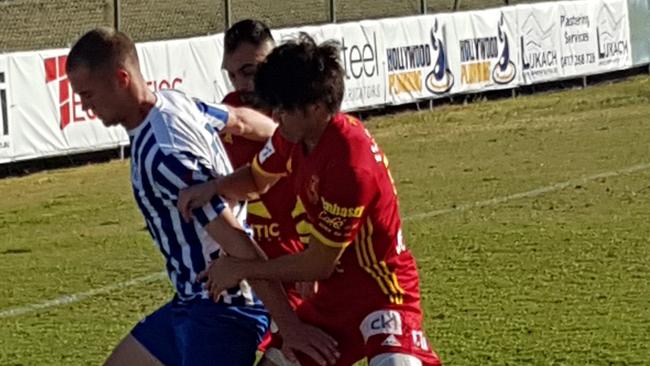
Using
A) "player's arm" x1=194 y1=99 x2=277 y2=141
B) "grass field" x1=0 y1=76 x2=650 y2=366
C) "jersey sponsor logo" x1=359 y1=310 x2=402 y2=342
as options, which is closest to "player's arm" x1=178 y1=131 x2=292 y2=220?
"player's arm" x1=194 y1=99 x2=277 y2=141

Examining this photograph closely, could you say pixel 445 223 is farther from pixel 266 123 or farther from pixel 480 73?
pixel 480 73

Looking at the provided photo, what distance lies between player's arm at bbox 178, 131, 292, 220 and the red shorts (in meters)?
0.49

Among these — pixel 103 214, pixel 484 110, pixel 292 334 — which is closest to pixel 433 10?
pixel 484 110

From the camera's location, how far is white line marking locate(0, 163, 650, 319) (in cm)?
1084

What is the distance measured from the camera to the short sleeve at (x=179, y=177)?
513cm

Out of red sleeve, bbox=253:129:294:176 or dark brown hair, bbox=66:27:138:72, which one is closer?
dark brown hair, bbox=66:27:138:72

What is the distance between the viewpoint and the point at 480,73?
26.7 m

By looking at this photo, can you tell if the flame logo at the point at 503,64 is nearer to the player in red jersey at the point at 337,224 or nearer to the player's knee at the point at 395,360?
the player in red jersey at the point at 337,224

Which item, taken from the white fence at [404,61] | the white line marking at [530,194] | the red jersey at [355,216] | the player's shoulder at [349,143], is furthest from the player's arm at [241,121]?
the white fence at [404,61]

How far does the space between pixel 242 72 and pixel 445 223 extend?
6.92 metres

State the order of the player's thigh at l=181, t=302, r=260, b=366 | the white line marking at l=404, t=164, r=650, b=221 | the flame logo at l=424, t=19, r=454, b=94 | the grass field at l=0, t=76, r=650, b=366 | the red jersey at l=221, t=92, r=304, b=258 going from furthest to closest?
the flame logo at l=424, t=19, r=454, b=94 → the white line marking at l=404, t=164, r=650, b=221 → the grass field at l=0, t=76, r=650, b=366 → the red jersey at l=221, t=92, r=304, b=258 → the player's thigh at l=181, t=302, r=260, b=366

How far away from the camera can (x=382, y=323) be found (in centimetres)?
520

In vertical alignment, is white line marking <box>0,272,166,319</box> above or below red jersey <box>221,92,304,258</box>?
below

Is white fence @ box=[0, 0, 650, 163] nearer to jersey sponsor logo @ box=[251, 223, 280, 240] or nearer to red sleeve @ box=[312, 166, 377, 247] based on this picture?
jersey sponsor logo @ box=[251, 223, 280, 240]
